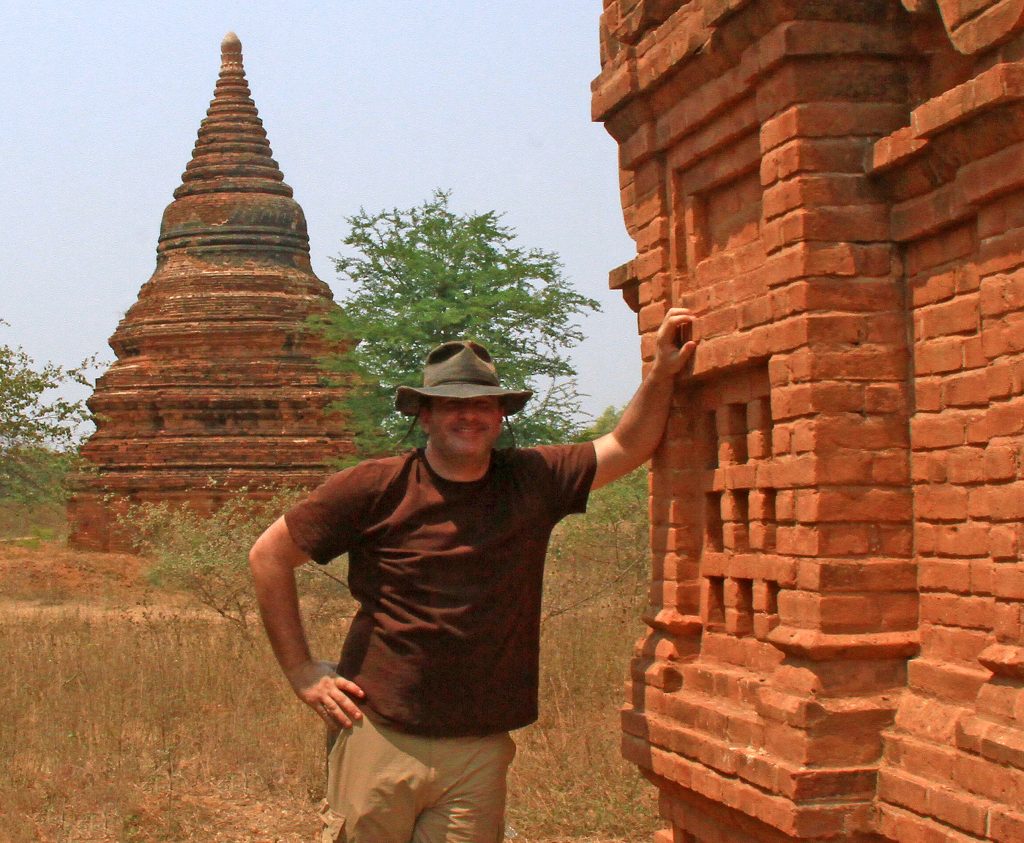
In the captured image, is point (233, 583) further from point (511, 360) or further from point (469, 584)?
point (469, 584)

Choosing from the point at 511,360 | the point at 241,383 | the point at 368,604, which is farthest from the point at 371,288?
the point at 368,604

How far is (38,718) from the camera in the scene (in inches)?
407

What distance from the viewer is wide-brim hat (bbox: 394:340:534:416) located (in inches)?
180

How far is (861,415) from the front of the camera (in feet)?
13.9

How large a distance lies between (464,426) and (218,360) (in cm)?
2281

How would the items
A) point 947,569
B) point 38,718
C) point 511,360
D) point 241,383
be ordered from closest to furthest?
point 947,569, point 38,718, point 511,360, point 241,383

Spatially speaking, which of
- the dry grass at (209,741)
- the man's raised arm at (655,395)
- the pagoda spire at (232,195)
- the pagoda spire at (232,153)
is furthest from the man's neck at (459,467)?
the pagoda spire at (232,153)

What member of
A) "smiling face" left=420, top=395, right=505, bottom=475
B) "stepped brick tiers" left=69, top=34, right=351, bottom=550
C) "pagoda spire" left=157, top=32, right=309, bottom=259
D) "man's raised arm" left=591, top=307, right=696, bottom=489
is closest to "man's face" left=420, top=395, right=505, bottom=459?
"smiling face" left=420, top=395, right=505, bottom=475

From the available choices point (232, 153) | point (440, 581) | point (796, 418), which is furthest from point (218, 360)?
point (796, 418)

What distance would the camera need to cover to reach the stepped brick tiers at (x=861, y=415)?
12.3 feet

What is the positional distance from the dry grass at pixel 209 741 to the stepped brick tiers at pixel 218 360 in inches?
430

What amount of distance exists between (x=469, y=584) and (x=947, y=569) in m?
1.38

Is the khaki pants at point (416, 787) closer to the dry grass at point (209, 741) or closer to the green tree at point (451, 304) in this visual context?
the dry grass at point (209, 741)

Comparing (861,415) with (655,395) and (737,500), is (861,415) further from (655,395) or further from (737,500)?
(655,395)
